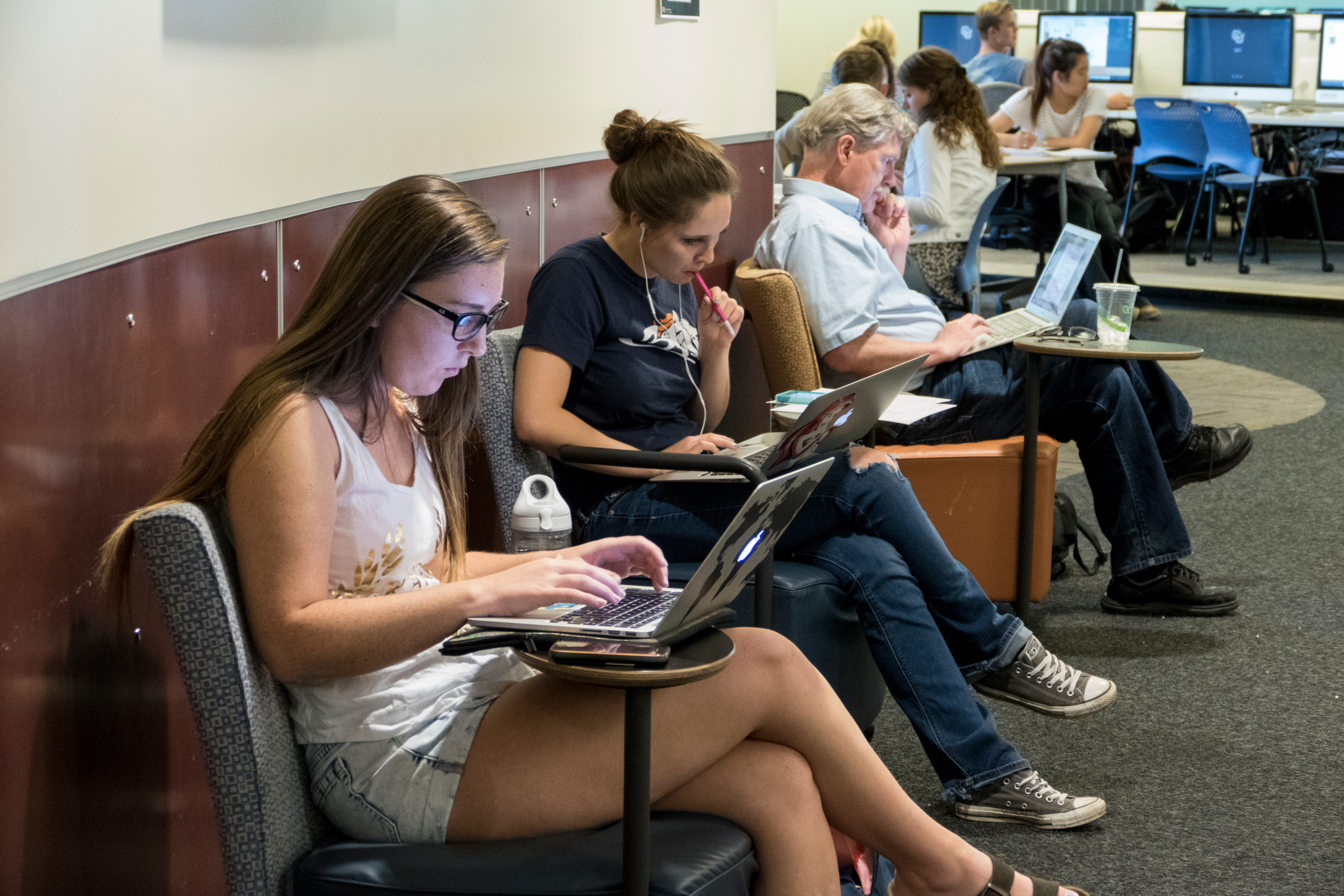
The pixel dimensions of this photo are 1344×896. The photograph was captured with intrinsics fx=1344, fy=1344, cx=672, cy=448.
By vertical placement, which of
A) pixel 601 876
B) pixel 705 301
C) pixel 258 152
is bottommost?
pixel 601 876

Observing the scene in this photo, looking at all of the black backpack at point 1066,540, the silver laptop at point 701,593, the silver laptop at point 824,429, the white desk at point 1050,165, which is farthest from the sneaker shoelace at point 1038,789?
the white desk at point 1050,165

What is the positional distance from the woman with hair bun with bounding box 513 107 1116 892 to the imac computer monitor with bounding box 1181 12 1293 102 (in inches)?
273

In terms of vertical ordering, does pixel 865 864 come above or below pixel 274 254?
below

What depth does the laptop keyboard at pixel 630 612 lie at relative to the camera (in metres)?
1.34

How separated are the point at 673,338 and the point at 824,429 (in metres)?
0.40

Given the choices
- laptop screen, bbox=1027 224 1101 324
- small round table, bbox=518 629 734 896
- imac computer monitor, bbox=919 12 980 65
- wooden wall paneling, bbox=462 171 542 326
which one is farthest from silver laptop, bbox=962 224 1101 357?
imac computer monitor, bbox=919 12 980 65

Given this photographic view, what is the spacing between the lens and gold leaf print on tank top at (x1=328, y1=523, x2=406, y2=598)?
1395 mm

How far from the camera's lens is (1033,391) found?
9.47 feet

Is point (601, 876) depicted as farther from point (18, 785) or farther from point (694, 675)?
point (18, 785)

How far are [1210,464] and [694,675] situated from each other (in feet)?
7.78

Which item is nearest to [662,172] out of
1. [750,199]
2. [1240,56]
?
[750,199]

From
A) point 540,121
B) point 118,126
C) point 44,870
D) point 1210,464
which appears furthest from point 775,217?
point 44,870

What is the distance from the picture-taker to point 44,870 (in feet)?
4.09

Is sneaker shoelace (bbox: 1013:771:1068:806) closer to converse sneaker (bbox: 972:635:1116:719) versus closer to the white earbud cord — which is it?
converse sneaker (bbox: 972:635:1116:719)
